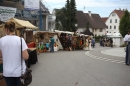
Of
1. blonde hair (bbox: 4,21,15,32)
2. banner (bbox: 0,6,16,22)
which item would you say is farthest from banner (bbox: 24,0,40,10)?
blonde hair (bbox: 4,21,15,32)

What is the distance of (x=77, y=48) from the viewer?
29.7m

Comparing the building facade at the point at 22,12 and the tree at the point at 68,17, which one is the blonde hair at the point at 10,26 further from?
the tree at the point at 68,17

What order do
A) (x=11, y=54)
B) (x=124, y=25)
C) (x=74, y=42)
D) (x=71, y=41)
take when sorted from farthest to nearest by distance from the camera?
(x=124, y=25) → (x=74, y=42) → (x=71, y=41) → (x=11, y=54)

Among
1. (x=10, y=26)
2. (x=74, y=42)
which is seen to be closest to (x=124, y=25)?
(x=74, y=42)

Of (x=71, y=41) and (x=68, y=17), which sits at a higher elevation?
(x=68, y=17)

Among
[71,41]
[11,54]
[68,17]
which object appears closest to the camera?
[11,54]

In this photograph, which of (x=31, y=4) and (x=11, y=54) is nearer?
(x=11, y=54)

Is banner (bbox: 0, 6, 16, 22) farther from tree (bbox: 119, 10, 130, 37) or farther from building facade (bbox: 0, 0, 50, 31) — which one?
tree (bbox: 119, 10, 130, 37)

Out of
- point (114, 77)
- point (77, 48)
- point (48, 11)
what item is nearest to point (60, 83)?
point (114, 77)

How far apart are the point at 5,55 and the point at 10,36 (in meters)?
0.37

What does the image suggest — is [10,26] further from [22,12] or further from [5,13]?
[22,12]

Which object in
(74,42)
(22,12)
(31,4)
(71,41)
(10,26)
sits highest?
(31,4)

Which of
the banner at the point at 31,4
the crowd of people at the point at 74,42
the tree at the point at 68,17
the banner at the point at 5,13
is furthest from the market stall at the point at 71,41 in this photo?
the tree at the point at 68,17

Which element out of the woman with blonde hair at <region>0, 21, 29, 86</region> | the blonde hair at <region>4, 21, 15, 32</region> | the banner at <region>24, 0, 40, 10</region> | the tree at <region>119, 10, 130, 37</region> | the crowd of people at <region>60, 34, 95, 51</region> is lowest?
the crowd of people at <region>60, 34, 95, 51</region>
